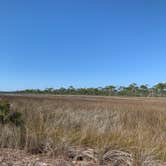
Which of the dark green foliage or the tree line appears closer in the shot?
the dark green foliage

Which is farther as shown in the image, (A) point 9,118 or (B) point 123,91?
(B) point 123,91

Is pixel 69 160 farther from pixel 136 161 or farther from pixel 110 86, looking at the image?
pixel 110 86

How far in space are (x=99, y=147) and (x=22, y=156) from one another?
1.42m

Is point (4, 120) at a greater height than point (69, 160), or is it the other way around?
point (4, 120)

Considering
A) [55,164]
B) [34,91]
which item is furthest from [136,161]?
[34,91]

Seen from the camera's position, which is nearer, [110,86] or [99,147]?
[99,147]

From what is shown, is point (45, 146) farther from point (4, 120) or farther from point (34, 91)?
point (34, 91)

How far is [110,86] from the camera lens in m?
128

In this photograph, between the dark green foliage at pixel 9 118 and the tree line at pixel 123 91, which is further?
the tree line at pixel 123 91

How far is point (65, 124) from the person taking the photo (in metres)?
7.98

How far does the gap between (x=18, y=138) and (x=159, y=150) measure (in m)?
2.84

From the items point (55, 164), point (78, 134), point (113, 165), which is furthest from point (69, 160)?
point (78, 134)

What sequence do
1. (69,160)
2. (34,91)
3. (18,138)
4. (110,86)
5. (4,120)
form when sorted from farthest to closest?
(34,91), (110,86), (4,120), (18,138), (69,160)

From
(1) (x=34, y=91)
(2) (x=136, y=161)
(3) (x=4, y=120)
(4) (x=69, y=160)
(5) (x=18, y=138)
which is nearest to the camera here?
(2) (x=136, y=161)
